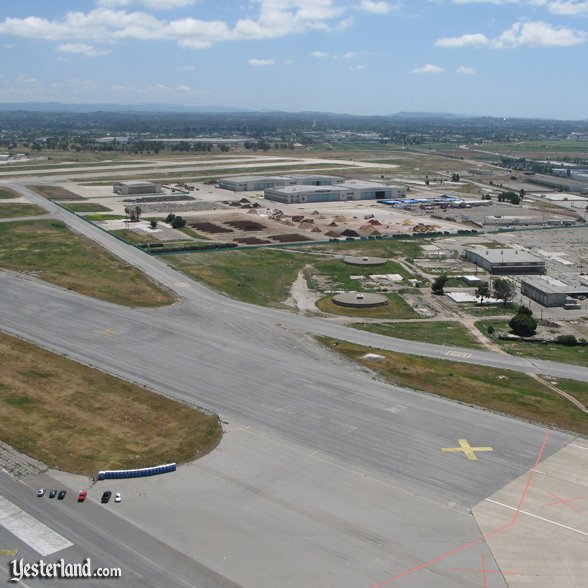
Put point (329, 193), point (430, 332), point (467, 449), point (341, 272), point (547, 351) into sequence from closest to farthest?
point (467, 449)
point (547, 351)
point (430, 332)
point (341, 272)
point (329, 193)

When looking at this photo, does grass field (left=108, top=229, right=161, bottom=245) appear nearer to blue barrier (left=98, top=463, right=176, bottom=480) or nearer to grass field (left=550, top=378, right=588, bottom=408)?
grass field (left=550, top=378, right=588, bottom=408)

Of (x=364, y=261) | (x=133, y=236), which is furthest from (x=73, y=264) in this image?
(x=364, y=261)

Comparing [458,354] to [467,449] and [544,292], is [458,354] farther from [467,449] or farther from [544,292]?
[544,292]

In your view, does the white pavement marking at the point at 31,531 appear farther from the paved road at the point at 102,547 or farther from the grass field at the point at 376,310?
the grass field at the point at 376,310

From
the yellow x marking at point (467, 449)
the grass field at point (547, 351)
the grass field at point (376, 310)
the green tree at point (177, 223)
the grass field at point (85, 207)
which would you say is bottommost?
the grass field at point (547, 351)

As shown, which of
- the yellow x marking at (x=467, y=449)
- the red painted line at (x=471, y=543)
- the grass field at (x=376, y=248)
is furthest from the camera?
the grass field at (x=376, y=248)

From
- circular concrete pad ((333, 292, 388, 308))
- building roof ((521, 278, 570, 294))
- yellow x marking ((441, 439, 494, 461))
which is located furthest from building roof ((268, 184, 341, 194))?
yellow x marking ((441, 439, 494, 461))

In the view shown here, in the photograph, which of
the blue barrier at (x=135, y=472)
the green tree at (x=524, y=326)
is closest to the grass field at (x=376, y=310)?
the green tree at (x=524, y=326)
